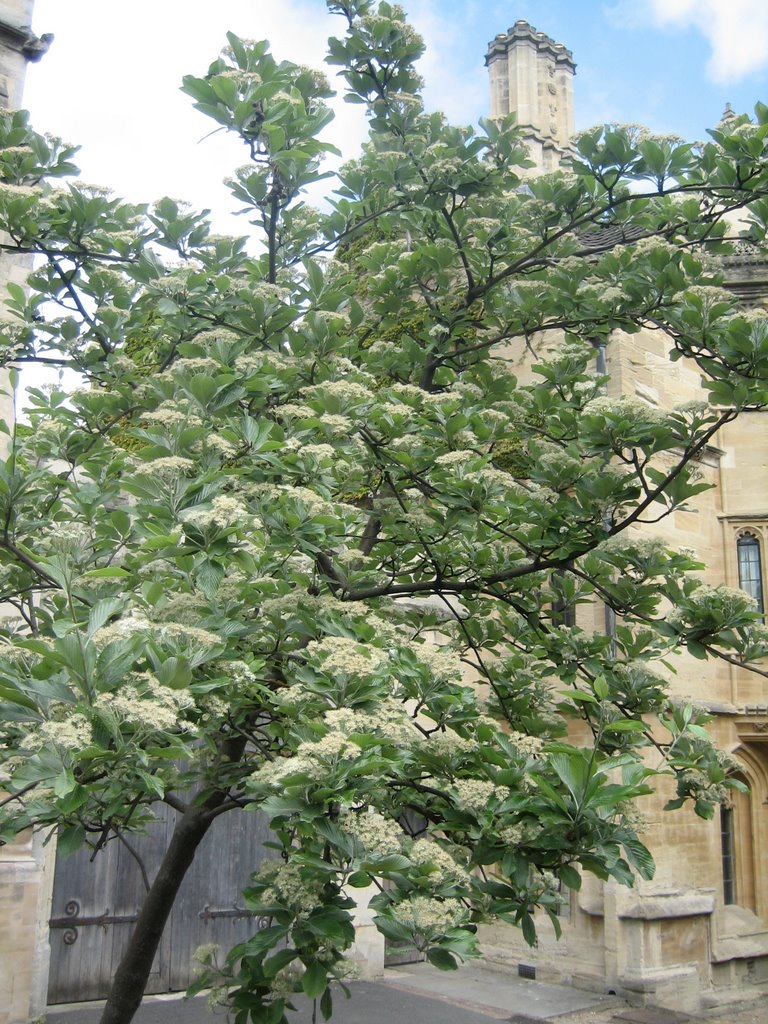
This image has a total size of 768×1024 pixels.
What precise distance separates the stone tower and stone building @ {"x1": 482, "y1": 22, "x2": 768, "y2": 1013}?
16663mm

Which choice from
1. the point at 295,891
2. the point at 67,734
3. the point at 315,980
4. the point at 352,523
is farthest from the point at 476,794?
the point at 352,523

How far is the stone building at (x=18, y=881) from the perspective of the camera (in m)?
8.58

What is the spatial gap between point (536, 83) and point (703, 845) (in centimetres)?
2528

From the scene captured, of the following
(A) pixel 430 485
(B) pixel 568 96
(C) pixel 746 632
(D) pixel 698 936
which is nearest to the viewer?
(C) pixel 746 632

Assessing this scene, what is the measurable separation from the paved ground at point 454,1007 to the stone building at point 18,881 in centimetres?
90

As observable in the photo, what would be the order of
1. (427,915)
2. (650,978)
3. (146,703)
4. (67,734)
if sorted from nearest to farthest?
1. (67,734)
2. (146,703)
3. (427,915)
4. (650,978)

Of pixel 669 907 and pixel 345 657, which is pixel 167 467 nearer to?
pixel 345 657

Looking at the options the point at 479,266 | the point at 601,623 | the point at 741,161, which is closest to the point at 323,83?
the point at 479,266

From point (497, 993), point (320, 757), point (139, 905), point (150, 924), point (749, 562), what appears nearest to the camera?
point (320, 757)

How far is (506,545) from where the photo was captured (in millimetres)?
6430

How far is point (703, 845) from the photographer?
42.2ft

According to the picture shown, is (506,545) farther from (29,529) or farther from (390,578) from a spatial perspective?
(29,529)

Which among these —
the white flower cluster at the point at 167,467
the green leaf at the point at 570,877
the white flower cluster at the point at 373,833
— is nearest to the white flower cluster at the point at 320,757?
the white flower cluster at the point at 373,833

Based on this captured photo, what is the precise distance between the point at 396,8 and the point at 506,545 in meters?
3.53
